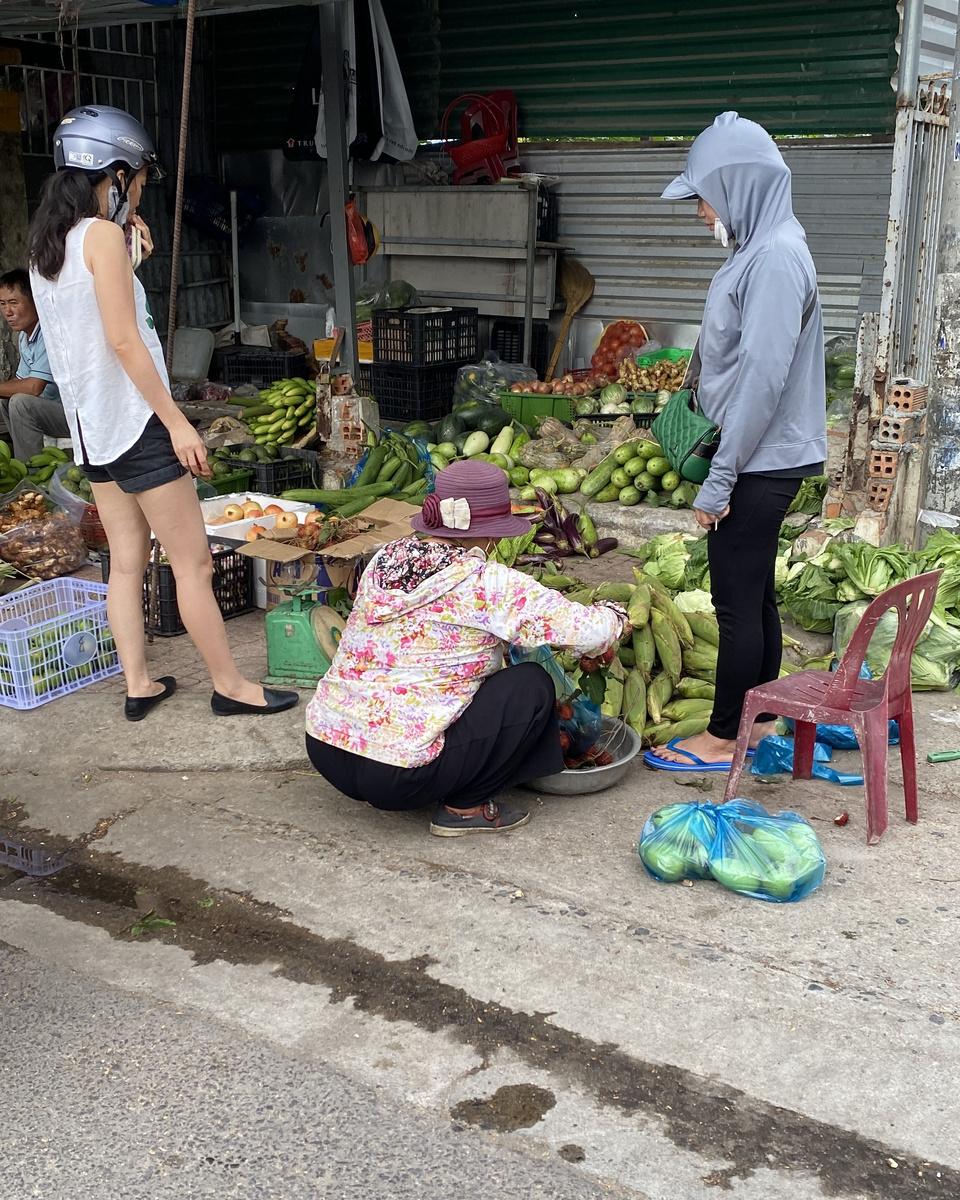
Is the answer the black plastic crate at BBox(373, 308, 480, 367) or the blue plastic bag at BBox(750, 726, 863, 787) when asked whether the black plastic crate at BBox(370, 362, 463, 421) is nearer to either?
the black plastic crate at BBox(373, 308, 480, 367)

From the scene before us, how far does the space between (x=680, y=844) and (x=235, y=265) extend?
1053 cm

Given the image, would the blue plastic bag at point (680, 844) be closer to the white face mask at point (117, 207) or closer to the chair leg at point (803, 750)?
the chair leg at point (803, 750)

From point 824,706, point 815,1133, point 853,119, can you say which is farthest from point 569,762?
point 853,119

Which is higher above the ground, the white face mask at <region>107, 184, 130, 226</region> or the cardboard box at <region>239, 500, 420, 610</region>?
the white face mask at <region>107, 184, 130, 226</region>

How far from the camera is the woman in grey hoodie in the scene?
3898 millimetres

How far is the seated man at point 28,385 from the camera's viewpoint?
23.8 feet

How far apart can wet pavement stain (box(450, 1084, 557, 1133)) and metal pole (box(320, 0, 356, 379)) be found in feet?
23.1

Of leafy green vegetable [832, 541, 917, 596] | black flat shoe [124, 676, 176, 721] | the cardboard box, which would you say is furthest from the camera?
leafy green vegetable [832, 541, 917, 596]

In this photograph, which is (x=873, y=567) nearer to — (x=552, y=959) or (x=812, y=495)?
(x=812, y=495)

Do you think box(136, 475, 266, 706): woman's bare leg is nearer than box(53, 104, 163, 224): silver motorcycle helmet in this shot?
No

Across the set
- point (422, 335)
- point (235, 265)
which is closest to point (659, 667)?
point (422, 335)

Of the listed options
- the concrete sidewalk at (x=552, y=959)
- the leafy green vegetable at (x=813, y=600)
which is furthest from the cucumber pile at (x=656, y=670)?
the leafy green vegetable at (x=813, y=600)

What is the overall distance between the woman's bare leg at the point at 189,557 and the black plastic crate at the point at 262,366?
6.41 metres

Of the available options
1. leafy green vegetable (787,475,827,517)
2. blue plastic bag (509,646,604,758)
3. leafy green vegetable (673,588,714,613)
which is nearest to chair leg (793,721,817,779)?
blue plastic bag (509,646,604,758)
